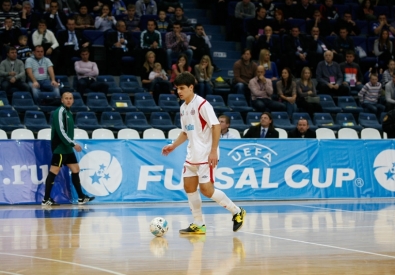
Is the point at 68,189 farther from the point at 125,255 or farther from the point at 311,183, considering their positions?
the point at 125,255

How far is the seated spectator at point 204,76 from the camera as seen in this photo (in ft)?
70.4

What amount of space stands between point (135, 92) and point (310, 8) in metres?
8.15

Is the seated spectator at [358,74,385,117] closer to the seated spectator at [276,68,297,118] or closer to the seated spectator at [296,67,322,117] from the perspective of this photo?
the seated spectator at [296,67,322,117]

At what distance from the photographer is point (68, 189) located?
15969mm

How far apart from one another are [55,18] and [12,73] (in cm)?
304

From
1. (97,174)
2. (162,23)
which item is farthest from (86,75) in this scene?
(97,174)

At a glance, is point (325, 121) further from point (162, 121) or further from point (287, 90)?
point (162, 121)

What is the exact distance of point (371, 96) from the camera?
22.9 metres

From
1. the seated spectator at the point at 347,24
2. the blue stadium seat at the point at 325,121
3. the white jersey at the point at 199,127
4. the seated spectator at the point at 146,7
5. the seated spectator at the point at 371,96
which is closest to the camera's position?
the white jersey at the point at 199,127

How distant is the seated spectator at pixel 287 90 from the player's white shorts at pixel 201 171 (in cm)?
1144

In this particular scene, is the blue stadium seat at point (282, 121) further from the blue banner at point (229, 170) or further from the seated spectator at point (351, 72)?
the seated spectator at point (351, 72)

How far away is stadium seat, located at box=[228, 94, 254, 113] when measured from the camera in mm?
21078

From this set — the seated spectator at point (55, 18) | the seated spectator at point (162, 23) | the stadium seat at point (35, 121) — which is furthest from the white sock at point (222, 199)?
the seated spectator at point (162, 23)

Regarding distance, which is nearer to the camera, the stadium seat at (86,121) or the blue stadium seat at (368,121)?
the stadium seat at (86,121)
